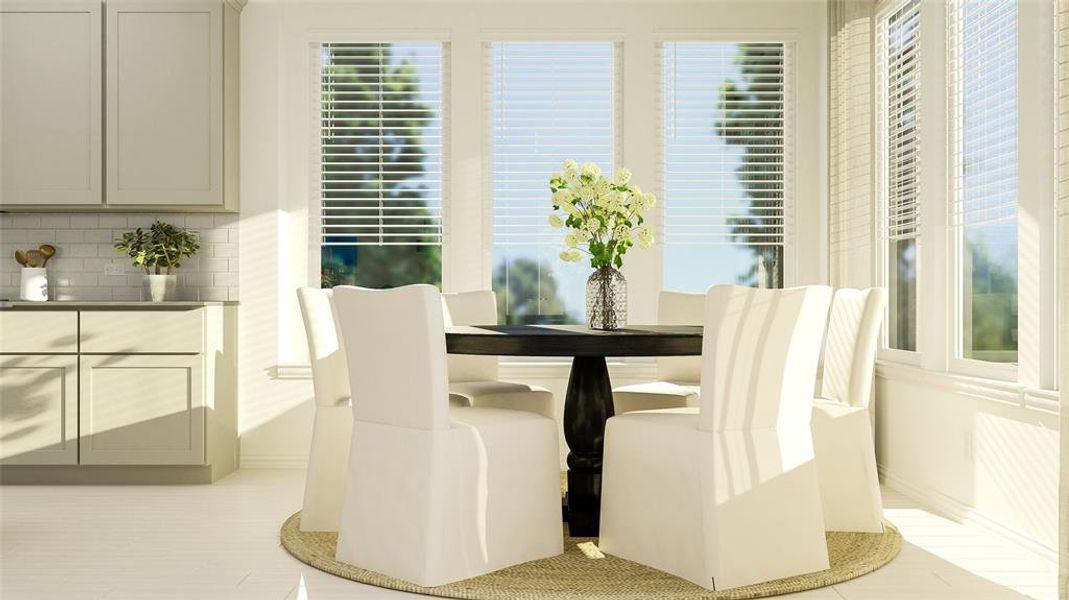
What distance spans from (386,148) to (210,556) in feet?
8.62

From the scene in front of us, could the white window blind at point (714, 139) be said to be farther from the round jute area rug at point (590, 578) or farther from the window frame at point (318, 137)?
the round jute area rug at point (590, 578)

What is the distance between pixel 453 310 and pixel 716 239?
1643 mm

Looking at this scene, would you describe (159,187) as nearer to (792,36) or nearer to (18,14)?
(18,14)

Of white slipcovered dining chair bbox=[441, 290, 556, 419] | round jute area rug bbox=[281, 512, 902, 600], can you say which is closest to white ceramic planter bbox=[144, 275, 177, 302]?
white slipcovered dining chair bbox=[441, 290, 556, 419]

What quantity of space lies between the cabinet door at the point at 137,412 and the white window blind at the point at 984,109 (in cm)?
370

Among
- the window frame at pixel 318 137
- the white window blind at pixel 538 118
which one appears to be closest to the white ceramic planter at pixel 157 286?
the window frame at pixel 318 137

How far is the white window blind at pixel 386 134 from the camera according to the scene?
497 centimetres

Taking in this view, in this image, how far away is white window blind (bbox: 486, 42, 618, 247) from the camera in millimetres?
4973

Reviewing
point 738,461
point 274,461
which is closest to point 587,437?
point 738,461

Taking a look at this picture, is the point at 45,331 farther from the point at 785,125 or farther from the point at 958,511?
the point at 958,511

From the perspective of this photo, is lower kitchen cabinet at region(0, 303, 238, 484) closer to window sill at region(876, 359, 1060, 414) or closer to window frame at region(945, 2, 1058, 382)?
window sill at region(876, 359, 1060, 414)

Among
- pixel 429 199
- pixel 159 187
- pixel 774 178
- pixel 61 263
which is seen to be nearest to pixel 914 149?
pixel 774 178

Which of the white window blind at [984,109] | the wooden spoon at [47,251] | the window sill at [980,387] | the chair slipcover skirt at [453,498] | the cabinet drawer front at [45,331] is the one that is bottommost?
the chair slipcover skirt at [453,498]

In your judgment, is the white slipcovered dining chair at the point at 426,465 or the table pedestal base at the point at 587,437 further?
the table pedestal base at the point at 587,437
